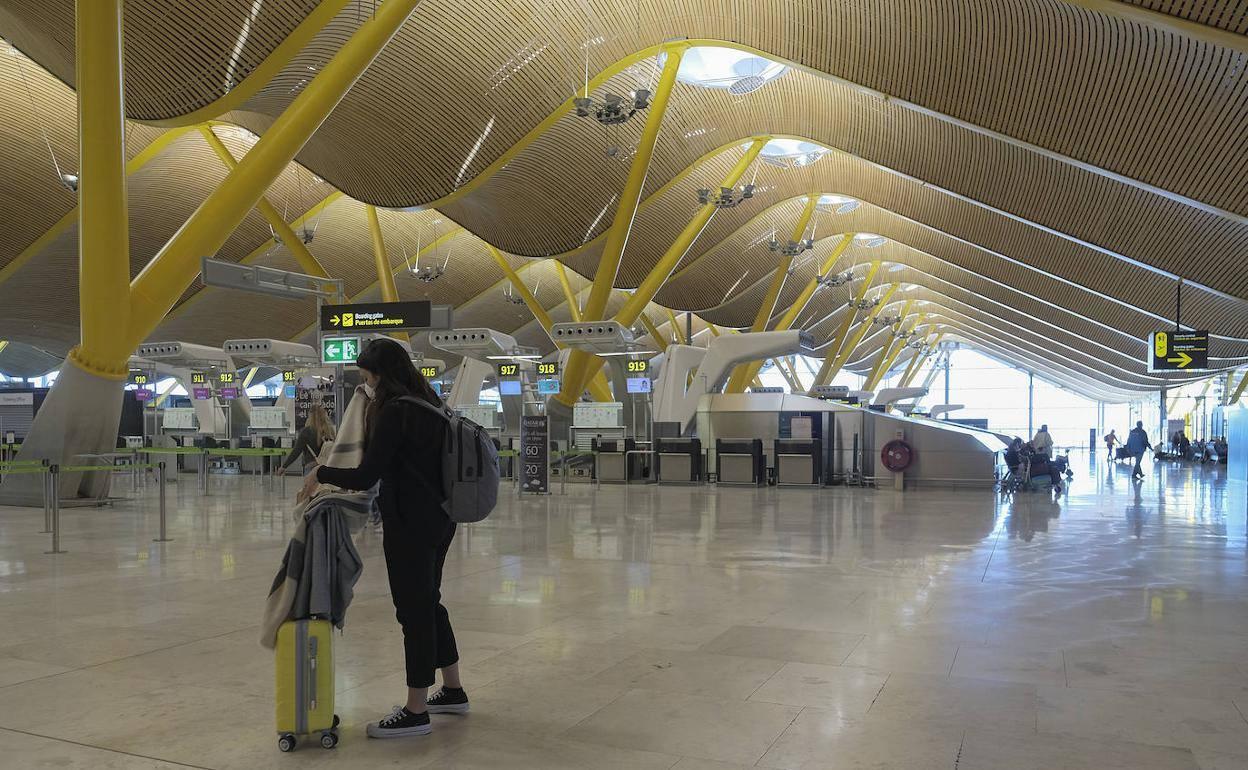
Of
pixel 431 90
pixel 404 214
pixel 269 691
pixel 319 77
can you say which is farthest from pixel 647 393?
pixel 269 691

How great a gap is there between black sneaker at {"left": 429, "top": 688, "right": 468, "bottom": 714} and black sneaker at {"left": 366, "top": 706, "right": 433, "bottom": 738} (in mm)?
254

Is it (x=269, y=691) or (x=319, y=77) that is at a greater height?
(x=319, y=77)

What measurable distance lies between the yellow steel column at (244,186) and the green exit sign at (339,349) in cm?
282

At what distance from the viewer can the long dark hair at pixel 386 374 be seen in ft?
13.4

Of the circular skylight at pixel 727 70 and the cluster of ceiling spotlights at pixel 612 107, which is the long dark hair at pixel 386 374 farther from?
the circular skylight at pixel 727 70

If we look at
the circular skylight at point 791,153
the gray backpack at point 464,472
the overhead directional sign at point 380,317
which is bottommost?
the gray backpack at point 464,472

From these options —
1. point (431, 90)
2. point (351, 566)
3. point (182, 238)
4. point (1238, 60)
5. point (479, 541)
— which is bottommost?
point (479, 541)

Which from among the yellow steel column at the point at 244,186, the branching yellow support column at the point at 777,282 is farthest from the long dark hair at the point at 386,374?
the branching yellow support column at the point at 777,282

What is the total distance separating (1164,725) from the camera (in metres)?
4.16

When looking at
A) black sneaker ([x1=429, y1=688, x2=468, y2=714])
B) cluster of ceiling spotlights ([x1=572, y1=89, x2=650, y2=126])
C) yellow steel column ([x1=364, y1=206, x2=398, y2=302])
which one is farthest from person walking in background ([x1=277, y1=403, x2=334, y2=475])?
yellow steel column ([x1=364, y1=206, x2=398, y2=302])

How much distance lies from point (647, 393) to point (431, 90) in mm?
9404

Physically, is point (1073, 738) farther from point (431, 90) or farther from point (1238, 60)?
point (431, 90)

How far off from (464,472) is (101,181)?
37.5 feet

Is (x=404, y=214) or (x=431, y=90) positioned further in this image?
(x=404, y=214)
